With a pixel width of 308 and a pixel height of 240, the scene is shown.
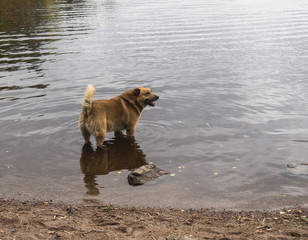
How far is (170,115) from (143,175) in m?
4.39

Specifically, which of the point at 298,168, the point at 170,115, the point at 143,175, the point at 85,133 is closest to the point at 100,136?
the point at 85,133

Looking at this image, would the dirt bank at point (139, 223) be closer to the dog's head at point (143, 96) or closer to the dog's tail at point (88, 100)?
the dog's tail at point (88, 100)

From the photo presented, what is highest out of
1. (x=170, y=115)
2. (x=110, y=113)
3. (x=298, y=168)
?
(x=110, y=113)

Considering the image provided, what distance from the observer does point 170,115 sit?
12398 millimetres

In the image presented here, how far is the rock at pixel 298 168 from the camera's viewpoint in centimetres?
841

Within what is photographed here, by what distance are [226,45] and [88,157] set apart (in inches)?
635

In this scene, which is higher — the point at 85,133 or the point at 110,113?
the point at 110,113

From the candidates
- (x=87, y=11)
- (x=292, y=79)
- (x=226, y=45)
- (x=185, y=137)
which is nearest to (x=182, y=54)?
(x=226, y=45)

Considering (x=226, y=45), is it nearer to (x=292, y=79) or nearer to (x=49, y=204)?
(x=292, y=79)

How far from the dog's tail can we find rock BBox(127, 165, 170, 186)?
1.91 m

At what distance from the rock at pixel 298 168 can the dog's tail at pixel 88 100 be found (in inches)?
182

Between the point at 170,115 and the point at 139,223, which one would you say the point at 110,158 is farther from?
the point at 139,223

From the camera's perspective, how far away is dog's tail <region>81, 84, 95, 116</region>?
8.91m

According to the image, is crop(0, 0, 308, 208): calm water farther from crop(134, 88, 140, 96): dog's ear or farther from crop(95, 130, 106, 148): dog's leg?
crop(134, 88, 140, 96): dog's ear
